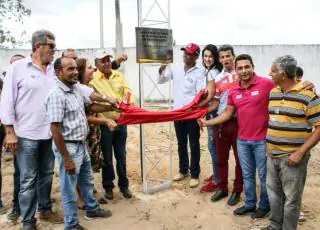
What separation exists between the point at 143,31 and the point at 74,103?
1.94m

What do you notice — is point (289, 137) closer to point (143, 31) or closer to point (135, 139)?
point (143, 31)

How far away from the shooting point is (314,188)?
6004 mm

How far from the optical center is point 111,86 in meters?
5.22

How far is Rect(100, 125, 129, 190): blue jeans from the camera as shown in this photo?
5215 mm

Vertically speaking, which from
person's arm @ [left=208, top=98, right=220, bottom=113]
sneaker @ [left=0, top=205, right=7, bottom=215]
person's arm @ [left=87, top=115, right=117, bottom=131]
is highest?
person's arm @ [left=208, top=98, right=220, bottom=113]

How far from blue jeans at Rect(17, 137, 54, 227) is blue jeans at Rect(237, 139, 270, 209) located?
2410mm

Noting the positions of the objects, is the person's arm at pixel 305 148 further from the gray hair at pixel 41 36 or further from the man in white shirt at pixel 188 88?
the gray hair at pixel 41 36

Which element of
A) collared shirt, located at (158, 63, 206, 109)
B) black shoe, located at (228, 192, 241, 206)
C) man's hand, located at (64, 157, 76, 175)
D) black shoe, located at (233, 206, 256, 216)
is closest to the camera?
man's hand, located at (64, 157, 76, 175)

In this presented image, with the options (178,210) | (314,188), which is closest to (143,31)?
(178,210)

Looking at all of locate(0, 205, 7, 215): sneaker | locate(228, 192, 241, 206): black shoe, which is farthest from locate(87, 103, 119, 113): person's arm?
locate(228, 192, 241, 206): black shoe

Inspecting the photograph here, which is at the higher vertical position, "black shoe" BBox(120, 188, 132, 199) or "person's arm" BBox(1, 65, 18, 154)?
"person's arm" BBox(1, 65, 18, 154)

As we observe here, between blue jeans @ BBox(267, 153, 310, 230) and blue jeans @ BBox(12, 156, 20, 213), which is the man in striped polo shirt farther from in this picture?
blue jeans @ BBox(12, 156, 20, 213)

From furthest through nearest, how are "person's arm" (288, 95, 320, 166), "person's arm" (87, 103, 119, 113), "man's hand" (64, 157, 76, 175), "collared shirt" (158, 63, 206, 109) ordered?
"collared shirt" (158, 63, 206, 109) < "person's arm" (87, 103, 119, 113) < "man's hand" (64, 157, 76, 175) < "person's arm" (288, 95, 320, 166)

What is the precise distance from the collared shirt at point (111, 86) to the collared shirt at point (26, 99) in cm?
85
